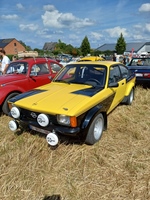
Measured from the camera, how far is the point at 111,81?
423 cm

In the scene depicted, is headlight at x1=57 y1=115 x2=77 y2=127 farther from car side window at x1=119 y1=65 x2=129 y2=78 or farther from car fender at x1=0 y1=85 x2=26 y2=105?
car side window at x1=119 y1=65 x2=129 y2=78

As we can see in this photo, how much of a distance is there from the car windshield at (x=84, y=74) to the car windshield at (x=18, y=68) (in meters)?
1.65

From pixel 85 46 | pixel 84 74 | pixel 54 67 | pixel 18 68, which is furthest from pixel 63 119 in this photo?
pixel 85 46

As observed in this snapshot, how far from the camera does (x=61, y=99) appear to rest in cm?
337

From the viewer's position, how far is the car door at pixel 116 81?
14.0 ft

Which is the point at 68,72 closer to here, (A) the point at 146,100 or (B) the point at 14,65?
(B) the point at 14,65

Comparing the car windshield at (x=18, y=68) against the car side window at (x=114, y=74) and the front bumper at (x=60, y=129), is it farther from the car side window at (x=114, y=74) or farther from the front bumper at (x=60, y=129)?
the front bumper at (x=60, y=129)

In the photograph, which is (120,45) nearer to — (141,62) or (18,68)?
(141,62)

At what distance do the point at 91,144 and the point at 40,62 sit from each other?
145 inches

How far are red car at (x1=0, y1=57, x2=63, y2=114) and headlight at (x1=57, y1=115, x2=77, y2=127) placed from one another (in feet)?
8.57

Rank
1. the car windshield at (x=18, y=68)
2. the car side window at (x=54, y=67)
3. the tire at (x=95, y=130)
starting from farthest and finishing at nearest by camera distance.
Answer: the car side window at (x=54, y=67)
the car windshield at (x=18, y=68)
the tire at (x=95, y=130)

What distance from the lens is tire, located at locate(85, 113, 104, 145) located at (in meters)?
3.31

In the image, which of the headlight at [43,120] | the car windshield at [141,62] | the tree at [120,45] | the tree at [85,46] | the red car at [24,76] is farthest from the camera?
the tree at [120,45]

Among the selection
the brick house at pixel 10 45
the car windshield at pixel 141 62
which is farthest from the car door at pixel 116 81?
the brick house at pixel 10 45
